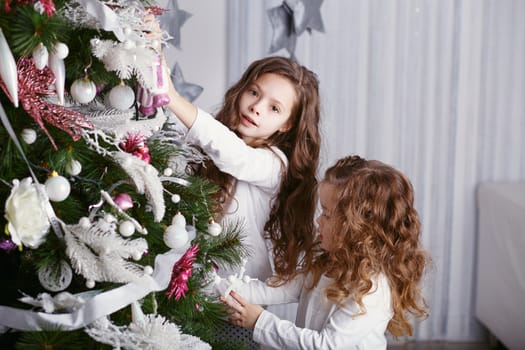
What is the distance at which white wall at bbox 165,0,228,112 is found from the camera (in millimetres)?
2406

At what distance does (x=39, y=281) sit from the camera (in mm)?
823

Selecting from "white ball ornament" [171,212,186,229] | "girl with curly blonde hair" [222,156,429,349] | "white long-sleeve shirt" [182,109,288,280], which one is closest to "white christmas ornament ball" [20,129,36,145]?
"white ball ornament" [171,212,186,229]

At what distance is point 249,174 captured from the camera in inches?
57.1

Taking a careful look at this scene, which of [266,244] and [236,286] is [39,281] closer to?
[236,286]

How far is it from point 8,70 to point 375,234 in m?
0.94

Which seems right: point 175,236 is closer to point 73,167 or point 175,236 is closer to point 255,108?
point 73,167

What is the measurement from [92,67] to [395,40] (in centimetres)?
180

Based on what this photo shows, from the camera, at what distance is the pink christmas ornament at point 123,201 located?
0.80m

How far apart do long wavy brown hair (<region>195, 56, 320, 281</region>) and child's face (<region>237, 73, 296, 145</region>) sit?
17 mm

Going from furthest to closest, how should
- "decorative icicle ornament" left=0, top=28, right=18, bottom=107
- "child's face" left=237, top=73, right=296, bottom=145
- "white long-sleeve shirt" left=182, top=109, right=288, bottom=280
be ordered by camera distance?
"child's face" left=237, top=73, right=296, bottom=145 → "white long-sleeve shirt" left=182, top=109, right=288, bottom=280 → "decorative icicle ornament" left=0, top=28, right=18, bottom=107

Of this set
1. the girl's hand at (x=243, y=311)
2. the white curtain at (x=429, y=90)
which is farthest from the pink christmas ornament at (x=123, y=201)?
the white curtain at (x=429, y=90)

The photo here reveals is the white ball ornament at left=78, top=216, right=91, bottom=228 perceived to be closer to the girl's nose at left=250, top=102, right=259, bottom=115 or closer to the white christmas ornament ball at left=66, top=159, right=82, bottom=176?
the white christmas ornament ball at left=66, top=159, right=82, bottom=176

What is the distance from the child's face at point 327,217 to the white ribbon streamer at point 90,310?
669 mm

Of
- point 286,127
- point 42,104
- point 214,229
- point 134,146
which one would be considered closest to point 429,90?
point 286,127
